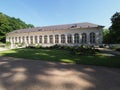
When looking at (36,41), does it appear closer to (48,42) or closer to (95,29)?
(48,42)

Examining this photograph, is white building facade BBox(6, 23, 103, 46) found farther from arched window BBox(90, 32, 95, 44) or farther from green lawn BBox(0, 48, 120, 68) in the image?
green lawn BBox(0, 48, 120, 68)

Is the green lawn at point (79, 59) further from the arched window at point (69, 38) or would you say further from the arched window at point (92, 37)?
the arched window at point (69, 38)

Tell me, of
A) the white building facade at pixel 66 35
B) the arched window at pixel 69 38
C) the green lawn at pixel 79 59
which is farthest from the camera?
the arched window at pixel 69 38

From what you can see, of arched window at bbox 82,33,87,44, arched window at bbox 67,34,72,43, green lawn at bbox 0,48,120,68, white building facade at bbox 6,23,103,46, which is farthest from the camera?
arched window at bbox 67,34,72,43

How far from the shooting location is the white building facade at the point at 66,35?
37.2m

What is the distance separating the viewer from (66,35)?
1597 inches

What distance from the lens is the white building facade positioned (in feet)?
122

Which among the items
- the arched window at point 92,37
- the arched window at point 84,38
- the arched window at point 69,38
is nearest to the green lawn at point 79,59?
the arched window at point 92,37

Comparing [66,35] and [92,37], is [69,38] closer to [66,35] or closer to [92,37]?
[66,35]

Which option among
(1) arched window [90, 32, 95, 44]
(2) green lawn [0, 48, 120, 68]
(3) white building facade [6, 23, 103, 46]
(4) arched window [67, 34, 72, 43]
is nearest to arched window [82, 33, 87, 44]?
(3) white building facade [6, 23, 103, 46]

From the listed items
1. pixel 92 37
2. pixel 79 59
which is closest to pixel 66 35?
pixel 92 37

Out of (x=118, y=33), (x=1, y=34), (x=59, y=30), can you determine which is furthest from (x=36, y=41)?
(x=118, y=33)

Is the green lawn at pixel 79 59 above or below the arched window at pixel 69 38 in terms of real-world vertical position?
below

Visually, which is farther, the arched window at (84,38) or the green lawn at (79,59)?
the arched window at (84,38)
